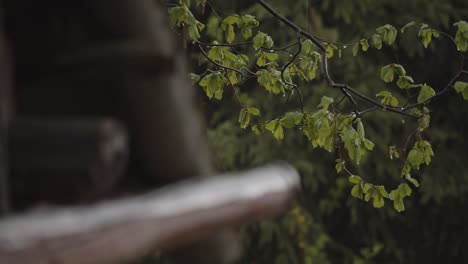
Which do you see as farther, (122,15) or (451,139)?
(451,139)

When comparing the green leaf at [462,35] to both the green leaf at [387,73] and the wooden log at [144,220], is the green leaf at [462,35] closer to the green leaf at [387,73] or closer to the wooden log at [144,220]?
the green leaf at [387,73]

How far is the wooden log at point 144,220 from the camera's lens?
4.85 ft

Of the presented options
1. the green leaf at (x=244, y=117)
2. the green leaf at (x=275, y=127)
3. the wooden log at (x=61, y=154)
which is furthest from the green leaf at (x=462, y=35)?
the wooden log at (x=61, y=154)

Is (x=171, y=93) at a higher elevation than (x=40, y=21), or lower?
lower

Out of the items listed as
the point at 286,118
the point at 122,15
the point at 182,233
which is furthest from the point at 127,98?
the point at 286,118

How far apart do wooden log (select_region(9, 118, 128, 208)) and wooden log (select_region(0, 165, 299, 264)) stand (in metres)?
0.08

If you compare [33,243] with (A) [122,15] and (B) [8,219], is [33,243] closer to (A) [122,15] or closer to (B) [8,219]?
(B) [8,219]

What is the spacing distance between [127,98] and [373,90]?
6317 mm

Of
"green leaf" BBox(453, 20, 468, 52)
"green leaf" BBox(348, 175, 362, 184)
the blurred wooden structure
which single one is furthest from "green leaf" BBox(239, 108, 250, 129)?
the blurred wooden structure

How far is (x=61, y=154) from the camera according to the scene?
5.56 ft

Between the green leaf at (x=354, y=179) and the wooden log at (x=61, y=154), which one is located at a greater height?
the wooden log at (x=61, y=154)

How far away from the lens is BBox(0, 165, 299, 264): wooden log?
148cm

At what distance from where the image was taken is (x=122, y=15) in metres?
1.81

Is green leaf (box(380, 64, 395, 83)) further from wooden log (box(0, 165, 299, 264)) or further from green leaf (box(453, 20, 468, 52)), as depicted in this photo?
wooden log (box(0, 165, 299, 264))
